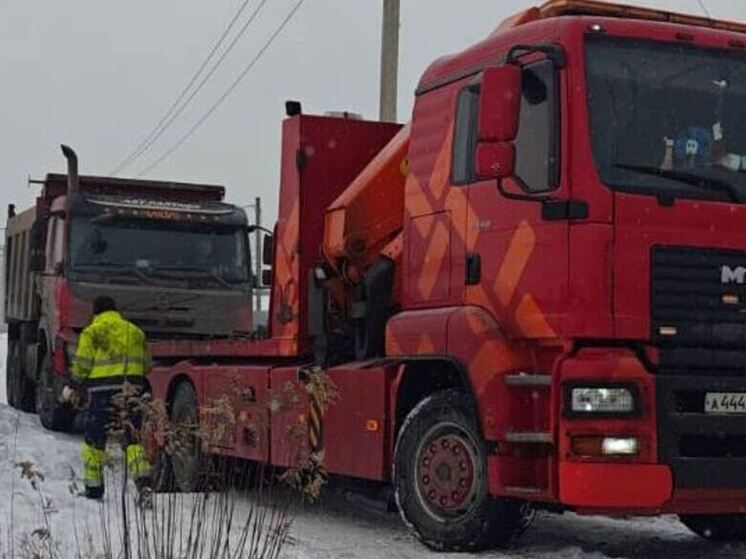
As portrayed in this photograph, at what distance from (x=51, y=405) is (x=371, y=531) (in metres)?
7.36

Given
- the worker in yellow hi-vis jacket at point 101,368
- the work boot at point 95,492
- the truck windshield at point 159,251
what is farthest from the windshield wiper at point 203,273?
the work boot at point 95,492

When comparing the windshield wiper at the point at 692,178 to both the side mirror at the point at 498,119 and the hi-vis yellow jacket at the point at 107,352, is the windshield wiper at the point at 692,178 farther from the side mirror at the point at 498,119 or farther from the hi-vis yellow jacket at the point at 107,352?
the hi-vis yellow jacket at the point at 107,352

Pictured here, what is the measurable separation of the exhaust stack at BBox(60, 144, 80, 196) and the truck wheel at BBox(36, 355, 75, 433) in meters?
2.14

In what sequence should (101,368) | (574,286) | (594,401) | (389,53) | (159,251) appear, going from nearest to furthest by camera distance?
1. (594,401)
2. (574,286)
3. (101,368)
4. (159,251)
5. (389,53)

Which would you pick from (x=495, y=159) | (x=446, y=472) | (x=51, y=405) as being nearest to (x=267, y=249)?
(x=446, y=472)

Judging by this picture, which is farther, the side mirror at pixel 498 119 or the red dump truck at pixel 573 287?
the side mirror at pixel 498 119

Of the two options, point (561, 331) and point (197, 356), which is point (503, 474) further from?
point (197, 356)

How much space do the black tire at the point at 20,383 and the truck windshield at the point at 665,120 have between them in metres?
11.8

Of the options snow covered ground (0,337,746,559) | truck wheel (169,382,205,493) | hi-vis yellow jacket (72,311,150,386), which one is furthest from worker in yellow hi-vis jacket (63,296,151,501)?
truck wheel (169,382,205,493)

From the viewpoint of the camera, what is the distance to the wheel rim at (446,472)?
23.2 feet

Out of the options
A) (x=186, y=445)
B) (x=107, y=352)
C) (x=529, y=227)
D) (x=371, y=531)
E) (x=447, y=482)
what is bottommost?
(x=371, y=531)

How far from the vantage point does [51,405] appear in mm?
14859

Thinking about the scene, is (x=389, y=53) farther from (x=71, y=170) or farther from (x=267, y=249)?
(x=267, y=249)

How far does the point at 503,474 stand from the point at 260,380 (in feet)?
10.6
